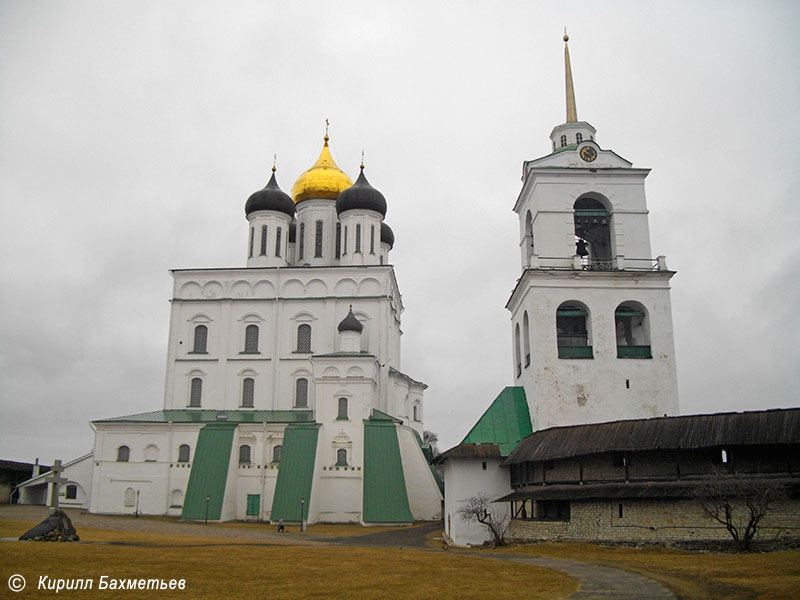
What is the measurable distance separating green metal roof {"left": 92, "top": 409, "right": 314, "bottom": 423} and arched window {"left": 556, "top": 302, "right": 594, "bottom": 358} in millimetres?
12425

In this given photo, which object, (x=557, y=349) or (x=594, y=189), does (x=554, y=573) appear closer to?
(x=557, y=349)

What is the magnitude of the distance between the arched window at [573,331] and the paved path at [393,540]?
8.04 metres

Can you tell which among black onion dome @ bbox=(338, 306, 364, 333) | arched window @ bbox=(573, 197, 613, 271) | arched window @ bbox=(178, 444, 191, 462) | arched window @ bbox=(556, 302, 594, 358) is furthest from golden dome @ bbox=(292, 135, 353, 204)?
arched window @ bbox=(556, 302, 594, 358)

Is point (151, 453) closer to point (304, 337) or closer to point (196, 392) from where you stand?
point (196, 392)

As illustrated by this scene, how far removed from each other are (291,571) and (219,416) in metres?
20.9

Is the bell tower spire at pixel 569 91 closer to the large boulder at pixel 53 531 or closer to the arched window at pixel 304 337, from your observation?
the arched window at pixel 304 337

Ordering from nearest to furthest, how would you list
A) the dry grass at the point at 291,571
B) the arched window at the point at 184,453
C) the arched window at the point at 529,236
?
the dry grass at the point at 291,571 → the arched window at the point at 529,236 → the arched window at the point at 184,453

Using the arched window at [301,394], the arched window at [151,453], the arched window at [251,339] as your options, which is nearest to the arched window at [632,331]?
the arched window at [301,394]

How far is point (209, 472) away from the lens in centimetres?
2953

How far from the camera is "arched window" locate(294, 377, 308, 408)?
1334 inches

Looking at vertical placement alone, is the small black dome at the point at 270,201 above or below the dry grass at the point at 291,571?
above

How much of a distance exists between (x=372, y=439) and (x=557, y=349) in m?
10.3

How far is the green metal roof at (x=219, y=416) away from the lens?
104ft

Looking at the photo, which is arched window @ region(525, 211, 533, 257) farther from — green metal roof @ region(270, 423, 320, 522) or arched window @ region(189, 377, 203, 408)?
arched window @ region(189, 377, 203, 408)
